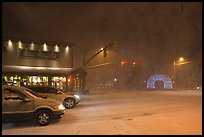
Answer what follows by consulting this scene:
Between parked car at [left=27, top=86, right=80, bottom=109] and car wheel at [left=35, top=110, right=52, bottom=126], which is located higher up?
parked car at [left=27, top=86, right=80, bottom=109]

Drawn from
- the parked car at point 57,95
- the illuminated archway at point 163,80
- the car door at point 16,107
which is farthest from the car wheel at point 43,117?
the illuminated archway at point 163,80

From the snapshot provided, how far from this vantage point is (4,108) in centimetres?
944

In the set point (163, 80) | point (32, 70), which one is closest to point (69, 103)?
point (32, 70)

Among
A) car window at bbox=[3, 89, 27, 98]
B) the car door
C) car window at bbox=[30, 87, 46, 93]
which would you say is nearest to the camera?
the car door

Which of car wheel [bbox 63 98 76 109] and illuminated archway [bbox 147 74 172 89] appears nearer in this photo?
car wheel [bbox 63 98 76 109]

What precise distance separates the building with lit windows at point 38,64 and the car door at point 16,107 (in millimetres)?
23565

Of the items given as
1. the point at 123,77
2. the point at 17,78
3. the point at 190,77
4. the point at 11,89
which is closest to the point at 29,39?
the point at 17,78

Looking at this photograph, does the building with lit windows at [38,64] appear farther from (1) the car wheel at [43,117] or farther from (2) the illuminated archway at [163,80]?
(2) the illuminated archway at [163,80]

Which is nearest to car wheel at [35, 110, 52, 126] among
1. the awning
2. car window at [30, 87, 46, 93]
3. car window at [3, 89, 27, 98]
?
car window at [3, 89, 27, 98]

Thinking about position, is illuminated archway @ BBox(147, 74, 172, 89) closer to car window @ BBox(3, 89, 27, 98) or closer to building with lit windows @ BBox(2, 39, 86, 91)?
building with lit windows @ BBox(2, 39, 86, 91)

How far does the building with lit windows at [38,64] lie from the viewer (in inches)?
1320

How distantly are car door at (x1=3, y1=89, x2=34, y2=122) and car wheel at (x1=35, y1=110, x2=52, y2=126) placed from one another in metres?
0.27

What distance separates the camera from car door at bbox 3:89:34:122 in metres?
9.48

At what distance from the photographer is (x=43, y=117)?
9.89 m
